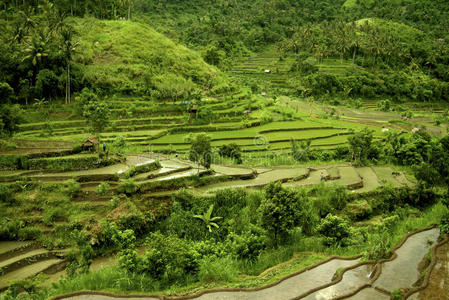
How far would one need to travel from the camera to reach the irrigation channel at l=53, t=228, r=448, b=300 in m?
9.92

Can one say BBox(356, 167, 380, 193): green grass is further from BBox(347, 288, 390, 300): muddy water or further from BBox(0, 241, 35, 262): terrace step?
BBox(0, 241, 35, 262): terrace step

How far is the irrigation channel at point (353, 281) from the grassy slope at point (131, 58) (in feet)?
97.2

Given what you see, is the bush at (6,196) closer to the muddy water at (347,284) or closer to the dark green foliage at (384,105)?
the muddy water at (347,284)

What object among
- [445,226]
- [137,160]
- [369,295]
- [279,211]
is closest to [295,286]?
[369,295]

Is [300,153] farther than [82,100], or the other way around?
[82,100]

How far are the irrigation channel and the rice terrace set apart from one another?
0.06m

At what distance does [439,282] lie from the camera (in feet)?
34.0

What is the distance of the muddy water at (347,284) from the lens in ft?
32.5

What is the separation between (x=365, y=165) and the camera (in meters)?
26.4

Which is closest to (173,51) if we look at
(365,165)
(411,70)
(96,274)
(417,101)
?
(365,165)

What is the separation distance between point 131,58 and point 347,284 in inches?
1458

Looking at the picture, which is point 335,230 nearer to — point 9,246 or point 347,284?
point 347,284

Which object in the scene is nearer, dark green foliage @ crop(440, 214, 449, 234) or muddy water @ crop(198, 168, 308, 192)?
dark green foliage @ crop(440, 214, 449, 234)

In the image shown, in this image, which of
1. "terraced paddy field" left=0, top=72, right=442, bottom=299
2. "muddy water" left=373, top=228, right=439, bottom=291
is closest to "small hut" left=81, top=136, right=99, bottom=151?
"terraced paddy field" left=0, top=72, right=442, bottom=299
